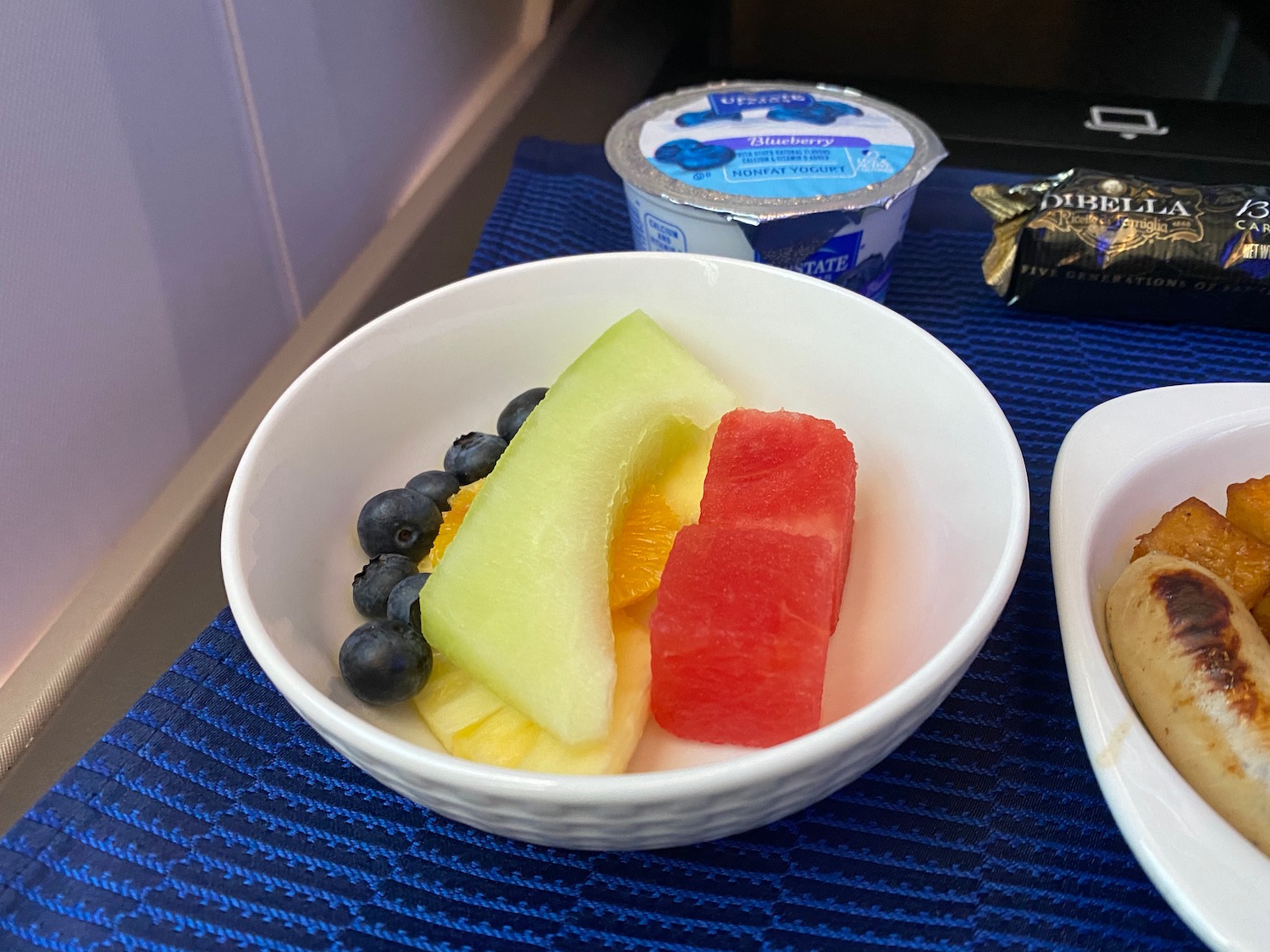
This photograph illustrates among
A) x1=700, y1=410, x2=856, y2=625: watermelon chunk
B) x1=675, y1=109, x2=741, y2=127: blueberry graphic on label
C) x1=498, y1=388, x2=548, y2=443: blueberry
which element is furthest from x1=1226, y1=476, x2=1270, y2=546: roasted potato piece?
x1=675, y1=109, x2=741, y2=127: blueberry graphic on label

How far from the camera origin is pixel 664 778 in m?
0.43

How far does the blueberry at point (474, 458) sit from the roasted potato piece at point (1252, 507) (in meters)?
0.54

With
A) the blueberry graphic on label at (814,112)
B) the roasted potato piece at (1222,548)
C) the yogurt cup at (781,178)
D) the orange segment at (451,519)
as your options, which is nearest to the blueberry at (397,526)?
the orange segment at (451,519)

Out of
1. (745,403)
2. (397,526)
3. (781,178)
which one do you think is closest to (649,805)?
(397,526)

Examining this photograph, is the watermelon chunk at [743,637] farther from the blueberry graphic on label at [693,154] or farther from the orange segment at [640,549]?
the blueberry graphic on label at [693,154]

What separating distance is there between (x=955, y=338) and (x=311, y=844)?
0.79 m

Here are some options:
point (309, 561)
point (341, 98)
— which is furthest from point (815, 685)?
point (341, 98)

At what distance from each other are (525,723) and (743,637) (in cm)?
15

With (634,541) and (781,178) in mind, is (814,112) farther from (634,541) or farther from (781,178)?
(634,541)

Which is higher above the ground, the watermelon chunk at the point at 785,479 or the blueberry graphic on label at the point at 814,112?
the blueberry graphic on label at the point at 814,112

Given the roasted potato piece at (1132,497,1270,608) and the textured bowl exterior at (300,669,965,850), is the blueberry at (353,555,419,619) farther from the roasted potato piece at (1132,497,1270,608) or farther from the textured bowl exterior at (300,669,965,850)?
the roasted potato piece at (1132,497,1270,608)

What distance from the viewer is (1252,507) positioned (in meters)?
0.63

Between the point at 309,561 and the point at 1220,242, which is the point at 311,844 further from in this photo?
the point at 1220,242

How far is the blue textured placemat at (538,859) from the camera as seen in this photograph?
1.75 ft
